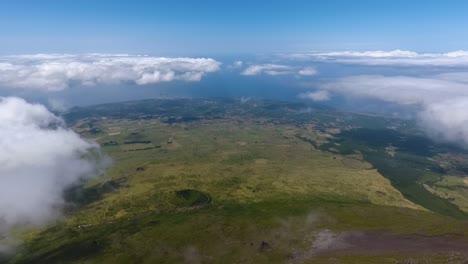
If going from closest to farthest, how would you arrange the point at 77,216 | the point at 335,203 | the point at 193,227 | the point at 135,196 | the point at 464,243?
the point at 464,243, the point at 193,227, the point at 77,216, the point at 335,203, the point at 135,196

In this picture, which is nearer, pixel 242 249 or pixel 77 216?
pixel 242 249

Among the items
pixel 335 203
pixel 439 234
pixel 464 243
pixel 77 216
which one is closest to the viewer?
pixel 464 243

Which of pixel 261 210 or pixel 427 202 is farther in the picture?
pixel 427 202

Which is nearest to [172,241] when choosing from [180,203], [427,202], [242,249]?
[242,249]

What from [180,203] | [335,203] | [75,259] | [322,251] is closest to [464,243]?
[322,251]

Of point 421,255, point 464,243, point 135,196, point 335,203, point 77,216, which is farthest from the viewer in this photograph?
point 135,196

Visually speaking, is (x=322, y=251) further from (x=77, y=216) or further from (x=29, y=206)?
(x=29, y=206)

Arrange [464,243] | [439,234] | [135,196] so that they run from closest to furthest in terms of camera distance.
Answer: [464,243] < [439,234] < [135,196]

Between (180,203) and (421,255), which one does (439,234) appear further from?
(180,203)
